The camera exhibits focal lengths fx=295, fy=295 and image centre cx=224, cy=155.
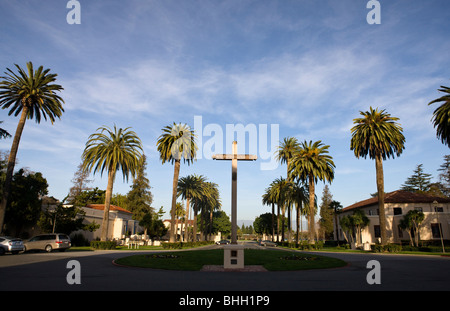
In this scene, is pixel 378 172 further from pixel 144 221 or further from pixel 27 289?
pixel 144 221

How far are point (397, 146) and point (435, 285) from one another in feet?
110

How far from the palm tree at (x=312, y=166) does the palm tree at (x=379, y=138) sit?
5.70 m

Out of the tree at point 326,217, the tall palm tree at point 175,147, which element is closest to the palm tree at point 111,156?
the tall palm tree at point 175,147

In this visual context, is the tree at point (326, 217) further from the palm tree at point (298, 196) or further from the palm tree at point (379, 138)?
the palm tree at point (379, 138)

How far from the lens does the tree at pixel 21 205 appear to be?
38.1 metres

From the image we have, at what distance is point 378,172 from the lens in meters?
39.4

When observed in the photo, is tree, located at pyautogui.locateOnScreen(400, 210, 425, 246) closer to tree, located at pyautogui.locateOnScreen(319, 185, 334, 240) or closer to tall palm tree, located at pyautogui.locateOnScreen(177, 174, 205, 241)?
tall palm tree, located at pyautogui.locateOnScreen(177, 174, 205, 241)

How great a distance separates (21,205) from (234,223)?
115 feet

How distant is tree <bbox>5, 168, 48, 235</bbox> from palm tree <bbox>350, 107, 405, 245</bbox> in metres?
45.4

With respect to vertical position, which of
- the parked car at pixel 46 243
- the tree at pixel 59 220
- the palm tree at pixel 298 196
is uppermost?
the palm tree at pixel 298 196

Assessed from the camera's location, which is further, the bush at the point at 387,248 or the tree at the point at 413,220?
the tree at the point at 413,220

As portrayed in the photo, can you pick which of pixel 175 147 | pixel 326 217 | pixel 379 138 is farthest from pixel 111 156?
pixel 326 217

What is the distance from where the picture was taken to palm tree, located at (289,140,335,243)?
149ft
